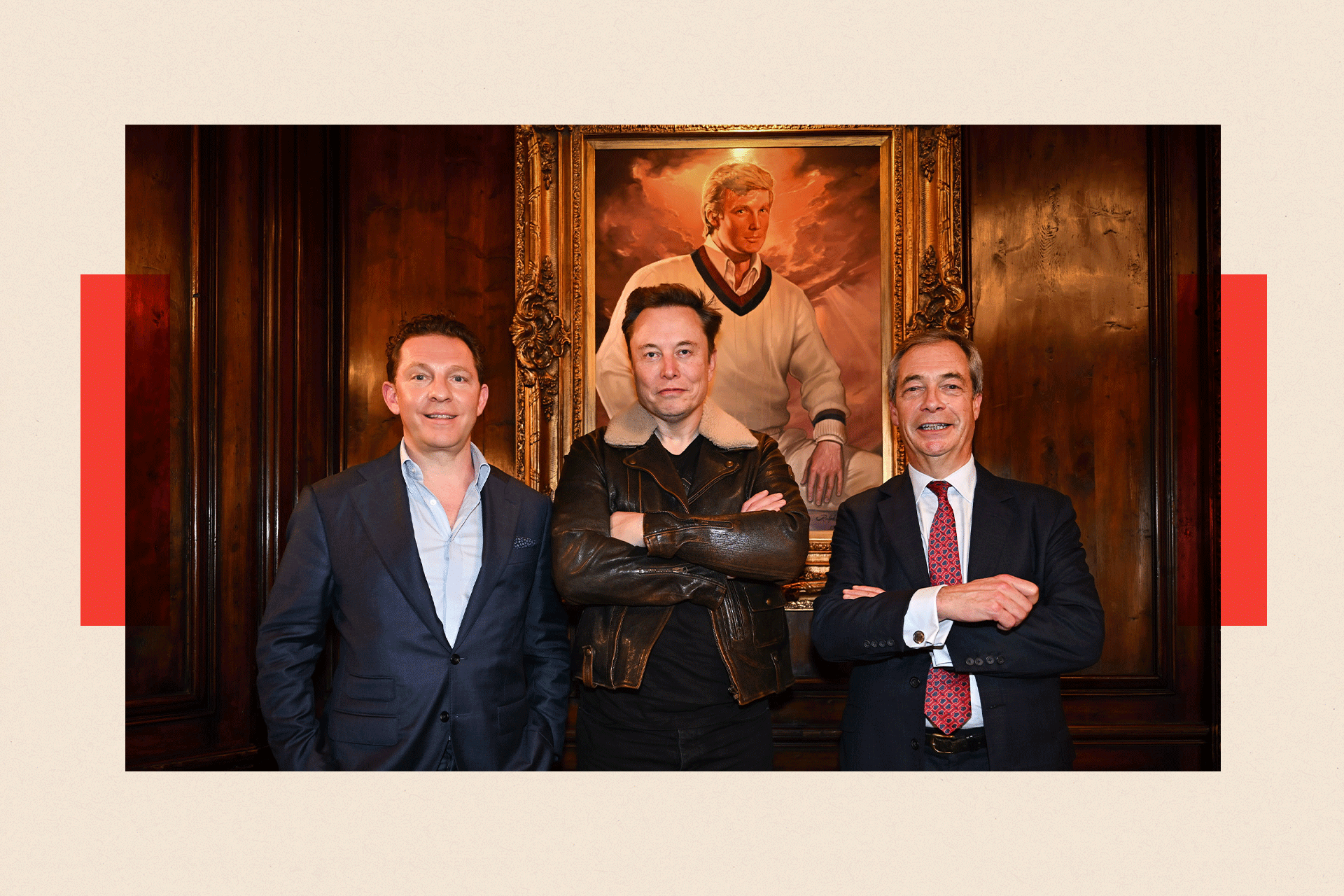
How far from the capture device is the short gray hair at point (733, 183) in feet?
15.9

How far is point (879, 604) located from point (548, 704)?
1168 millimetres

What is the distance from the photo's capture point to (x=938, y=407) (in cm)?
303

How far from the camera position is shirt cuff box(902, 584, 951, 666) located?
2801 millimetres

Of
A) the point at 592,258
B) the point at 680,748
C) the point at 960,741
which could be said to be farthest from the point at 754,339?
the point at 960,741

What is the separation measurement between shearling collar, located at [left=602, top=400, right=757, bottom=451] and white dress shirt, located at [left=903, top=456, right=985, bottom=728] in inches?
23.8

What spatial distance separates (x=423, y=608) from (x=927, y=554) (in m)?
1.64

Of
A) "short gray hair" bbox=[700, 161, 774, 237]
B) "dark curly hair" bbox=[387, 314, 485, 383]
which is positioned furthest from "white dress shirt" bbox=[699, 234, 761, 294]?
"dark curly hair" bbox=[387, 314, 485, 383]

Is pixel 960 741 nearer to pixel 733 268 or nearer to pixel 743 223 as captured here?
pixel 733 268

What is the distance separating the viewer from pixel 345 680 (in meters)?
2.98

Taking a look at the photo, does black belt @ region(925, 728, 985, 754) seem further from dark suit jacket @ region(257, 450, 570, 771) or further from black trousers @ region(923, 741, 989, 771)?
dark suit jacket @ region(257, 450, 570, 771)

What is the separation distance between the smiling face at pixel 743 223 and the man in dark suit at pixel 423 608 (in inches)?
80.4

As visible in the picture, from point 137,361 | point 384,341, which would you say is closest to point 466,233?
point 384,341

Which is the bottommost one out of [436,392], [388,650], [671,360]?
[388,650]

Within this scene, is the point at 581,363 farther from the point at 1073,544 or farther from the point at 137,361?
the point at 1073,544
